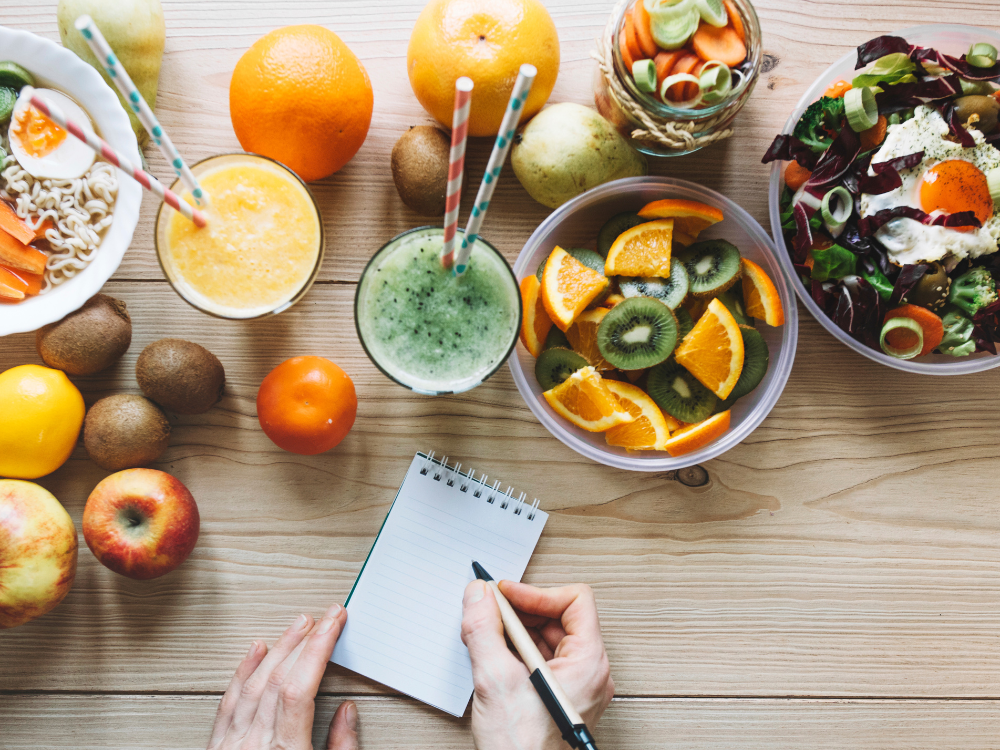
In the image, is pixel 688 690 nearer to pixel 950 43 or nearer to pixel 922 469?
pixel 922 469

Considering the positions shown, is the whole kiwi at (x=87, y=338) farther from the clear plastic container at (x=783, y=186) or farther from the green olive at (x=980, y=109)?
the green olive at (x=980, y=109)

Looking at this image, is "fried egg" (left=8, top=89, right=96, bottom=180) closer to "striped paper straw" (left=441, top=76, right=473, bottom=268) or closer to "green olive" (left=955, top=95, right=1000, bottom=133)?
"striped paper straw" (left=441, top=76, right=473, bottom=268)

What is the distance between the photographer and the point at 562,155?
102 cm

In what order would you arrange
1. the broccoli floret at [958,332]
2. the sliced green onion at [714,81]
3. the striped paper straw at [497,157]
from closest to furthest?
the striped paper straw at [497,157] → the sliced green onion at [714,81] → the broccoli floret at [958,332]

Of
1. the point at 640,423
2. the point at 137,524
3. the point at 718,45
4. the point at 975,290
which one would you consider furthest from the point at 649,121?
the point at 137,524

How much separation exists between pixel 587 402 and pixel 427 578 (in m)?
0.41

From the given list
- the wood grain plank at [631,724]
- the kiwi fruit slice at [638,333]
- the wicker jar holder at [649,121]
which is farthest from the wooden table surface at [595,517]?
the kiwi fruit slice at [638,333]

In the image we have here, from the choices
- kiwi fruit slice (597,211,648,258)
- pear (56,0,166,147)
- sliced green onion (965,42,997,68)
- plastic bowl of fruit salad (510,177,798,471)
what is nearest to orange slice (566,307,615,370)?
plastic bowl of fruit salad (510,177,798,471)

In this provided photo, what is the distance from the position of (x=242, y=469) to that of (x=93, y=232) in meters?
0.44

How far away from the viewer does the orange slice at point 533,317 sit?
3.38 ft

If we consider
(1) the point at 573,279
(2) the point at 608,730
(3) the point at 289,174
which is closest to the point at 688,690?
(2) the point at 608,730

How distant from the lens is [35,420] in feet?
3.24

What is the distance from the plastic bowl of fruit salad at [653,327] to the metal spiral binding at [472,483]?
0.15 m

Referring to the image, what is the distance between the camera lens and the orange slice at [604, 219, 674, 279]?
103 cm
